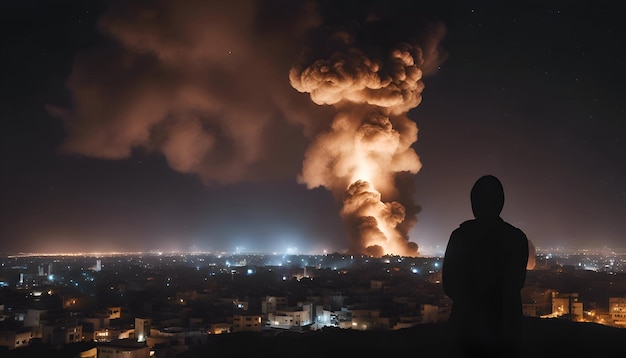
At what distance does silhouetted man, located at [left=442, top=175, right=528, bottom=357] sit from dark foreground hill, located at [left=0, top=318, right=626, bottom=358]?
999 millimetres

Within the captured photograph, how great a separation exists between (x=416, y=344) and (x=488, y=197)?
2.89 m

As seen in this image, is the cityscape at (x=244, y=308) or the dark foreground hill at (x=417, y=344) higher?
the dark foreground hill at (x=417, y=344)

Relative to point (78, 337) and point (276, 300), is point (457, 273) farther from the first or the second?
point (276, 300)

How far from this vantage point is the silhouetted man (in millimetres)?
7535

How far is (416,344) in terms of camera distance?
9.58 m

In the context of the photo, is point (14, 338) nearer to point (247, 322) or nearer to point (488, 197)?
point (247, 322)

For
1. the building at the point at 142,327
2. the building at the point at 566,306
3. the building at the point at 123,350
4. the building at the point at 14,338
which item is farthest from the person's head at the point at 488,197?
the building at the point at 566,306

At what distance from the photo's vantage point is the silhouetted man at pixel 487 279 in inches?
297

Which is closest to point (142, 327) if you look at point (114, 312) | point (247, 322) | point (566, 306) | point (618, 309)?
point (247, 322)

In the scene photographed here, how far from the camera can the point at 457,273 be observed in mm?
7727

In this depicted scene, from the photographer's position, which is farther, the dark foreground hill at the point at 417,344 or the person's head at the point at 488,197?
the dark foreground hill at the point at 417,344

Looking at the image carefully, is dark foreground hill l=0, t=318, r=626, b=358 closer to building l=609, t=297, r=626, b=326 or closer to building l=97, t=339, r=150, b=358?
building l=97, t=339, r=150, b=358

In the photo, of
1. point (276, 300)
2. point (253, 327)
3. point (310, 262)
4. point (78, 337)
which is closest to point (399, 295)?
point (276, 300)

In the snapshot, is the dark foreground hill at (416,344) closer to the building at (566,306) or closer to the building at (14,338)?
the building at (14,338)
